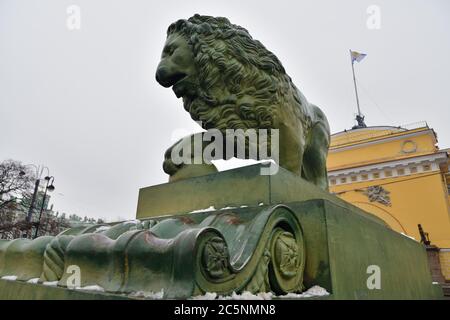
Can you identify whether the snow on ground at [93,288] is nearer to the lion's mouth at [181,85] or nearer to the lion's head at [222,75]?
the lion's head at [222,75]

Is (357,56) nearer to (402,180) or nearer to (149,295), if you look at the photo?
(402,180)

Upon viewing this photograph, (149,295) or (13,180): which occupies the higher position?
(13,180)

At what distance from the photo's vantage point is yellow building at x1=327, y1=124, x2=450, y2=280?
12273 millimetres

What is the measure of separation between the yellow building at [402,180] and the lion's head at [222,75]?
12158 mm

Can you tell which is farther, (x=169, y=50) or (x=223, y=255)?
(x=169, y=50)

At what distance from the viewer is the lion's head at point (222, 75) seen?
8.41ft

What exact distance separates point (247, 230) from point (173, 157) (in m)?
1.21

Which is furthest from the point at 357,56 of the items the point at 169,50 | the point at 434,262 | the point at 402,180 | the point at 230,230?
the point at 230,230

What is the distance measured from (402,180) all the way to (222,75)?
1283cm

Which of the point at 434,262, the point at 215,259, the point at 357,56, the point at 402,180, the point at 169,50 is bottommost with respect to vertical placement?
the point at 215,259

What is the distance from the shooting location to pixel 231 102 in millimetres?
2594

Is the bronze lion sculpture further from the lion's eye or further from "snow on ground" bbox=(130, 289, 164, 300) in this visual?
"snow on ground" bbox=(130, 289, 164, 300)

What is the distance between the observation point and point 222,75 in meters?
2.63

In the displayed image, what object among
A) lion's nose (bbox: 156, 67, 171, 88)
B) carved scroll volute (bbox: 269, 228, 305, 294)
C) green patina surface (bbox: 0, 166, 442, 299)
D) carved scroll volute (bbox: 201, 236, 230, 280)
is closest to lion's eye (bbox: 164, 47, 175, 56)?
lion's nose (bbox: 156, 67, 171, 88)
